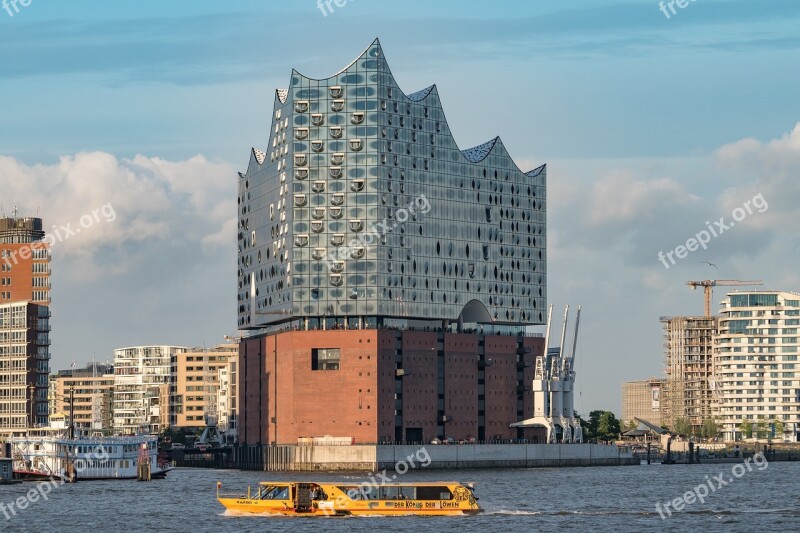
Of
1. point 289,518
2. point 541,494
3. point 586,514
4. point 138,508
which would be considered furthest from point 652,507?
point 138,508

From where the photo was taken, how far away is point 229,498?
148750 millimetres

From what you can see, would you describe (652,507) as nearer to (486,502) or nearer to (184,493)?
(486,502)

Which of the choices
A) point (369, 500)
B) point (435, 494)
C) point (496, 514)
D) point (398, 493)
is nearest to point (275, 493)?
point (369, 500)

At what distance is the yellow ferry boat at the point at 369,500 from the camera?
143125 mm

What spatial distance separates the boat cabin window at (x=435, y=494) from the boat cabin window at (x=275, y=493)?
11590 millimetres

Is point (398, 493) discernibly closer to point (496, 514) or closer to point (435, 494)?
point (435, 494)

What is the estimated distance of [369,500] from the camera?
144 meters

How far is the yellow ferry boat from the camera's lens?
143 metres

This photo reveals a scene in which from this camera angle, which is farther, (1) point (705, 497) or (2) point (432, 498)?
(1) point (705, 497)

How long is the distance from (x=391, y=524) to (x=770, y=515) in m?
35.3

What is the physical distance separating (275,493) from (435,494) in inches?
552

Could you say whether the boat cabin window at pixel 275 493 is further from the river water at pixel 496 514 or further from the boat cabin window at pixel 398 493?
the boat cabin window at pixel 398 493

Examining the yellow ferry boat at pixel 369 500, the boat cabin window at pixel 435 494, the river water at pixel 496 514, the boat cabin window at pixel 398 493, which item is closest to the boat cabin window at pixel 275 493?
the yellow ferry boat at pixel 369 500

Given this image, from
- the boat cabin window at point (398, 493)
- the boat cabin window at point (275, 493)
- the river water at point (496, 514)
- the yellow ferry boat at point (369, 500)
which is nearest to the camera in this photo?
the river water at point (496, 514)
